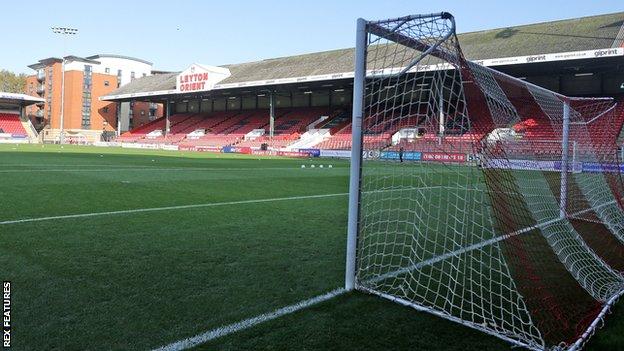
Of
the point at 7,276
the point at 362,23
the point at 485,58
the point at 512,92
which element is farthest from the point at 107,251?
the point at 485,58

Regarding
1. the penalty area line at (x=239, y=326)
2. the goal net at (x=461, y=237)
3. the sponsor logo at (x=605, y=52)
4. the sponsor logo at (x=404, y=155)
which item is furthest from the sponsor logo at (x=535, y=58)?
the penalty area line at (x=239, y=326)

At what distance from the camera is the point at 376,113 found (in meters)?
4.54

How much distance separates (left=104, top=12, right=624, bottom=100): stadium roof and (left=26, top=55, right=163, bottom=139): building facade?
27501 millimetres

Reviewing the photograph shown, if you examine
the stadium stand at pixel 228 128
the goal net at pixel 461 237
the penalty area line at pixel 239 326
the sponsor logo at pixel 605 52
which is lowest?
the penalty area line at pixel 239 326

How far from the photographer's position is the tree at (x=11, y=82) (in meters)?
86.1

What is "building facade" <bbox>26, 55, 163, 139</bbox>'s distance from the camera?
6588cm

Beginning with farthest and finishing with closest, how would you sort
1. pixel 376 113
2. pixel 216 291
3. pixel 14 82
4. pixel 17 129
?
pixel 14 82 < pixel 17 129 < pixel 376 113 < pixel 216 291

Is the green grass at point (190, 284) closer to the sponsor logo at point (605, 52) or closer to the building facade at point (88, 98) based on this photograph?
the sponsor logo at point (605, 52)

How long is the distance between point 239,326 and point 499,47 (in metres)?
27.2

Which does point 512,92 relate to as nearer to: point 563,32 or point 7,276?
point 7,276

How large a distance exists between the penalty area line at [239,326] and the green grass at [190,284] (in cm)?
6

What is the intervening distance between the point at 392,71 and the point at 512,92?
4433mm

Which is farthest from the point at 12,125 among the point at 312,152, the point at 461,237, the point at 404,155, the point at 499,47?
the point at 461,237

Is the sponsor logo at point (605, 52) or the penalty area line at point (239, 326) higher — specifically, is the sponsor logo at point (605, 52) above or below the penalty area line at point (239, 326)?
→ above
